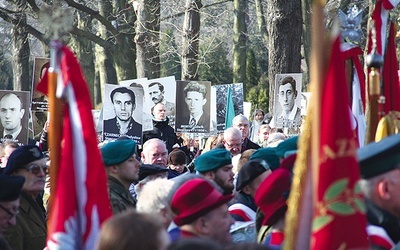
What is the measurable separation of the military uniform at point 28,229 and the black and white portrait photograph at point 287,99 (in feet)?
22.6

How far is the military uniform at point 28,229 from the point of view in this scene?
21.7 ft

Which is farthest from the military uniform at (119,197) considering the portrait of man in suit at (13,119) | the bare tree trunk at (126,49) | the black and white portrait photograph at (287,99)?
the bare tree trunk at (126,49)

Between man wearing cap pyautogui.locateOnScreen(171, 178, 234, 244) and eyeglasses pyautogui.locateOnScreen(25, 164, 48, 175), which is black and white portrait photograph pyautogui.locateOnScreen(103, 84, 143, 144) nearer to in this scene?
eyeglasses pyautogui.locateOnScreen(25, 164, 48, 175)

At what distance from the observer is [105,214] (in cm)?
485

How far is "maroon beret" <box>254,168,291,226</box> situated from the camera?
18.2 feet

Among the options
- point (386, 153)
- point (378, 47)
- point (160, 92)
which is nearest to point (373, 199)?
point (386, 153)

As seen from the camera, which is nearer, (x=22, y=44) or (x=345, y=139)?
(x=345, y=139)

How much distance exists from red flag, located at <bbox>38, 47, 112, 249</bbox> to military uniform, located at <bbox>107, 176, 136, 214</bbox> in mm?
2092

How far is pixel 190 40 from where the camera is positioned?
2178cm

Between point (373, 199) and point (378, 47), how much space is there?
8.00 feet

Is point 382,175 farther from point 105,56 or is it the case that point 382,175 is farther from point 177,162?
point 105,56

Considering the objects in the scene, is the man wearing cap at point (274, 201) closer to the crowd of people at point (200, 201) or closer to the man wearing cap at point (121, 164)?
the crowd of people at point (200, 201)

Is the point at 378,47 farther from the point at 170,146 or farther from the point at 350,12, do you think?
the point at 170,146

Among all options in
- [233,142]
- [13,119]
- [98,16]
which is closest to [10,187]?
[233,142]
